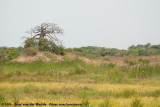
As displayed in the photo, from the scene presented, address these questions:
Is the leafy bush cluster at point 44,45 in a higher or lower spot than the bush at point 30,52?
higher

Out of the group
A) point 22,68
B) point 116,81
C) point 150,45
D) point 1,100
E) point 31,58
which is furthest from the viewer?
point 150,45

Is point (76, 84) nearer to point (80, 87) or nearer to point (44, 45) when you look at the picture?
point (80, 87)

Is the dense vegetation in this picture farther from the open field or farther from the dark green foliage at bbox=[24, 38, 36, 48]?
the dark green foliage at bbox=[24, 38, 36, 48]

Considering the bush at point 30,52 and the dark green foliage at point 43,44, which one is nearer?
the bush at point 30,52

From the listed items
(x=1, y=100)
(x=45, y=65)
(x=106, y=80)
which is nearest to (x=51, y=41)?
(x=45, y=65)

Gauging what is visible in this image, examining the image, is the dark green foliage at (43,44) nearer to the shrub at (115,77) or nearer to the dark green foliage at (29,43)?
the dark green foliage at (29,43)

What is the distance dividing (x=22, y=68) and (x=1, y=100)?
12556mm

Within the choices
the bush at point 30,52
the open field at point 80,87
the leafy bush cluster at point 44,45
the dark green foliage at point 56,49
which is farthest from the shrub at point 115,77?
the leafy bush cluster at point 44,45

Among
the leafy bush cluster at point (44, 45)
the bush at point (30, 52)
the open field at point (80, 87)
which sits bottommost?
the open field at point (80, 87)

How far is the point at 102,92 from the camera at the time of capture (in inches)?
396

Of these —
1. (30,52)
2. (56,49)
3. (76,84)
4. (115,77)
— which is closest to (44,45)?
(56,49)

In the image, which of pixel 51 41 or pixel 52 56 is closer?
pixel 52 56

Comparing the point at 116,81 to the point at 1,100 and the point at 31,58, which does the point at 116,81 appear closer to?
the point at 1,100

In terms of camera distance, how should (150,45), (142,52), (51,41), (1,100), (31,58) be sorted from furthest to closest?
(150,45)
(142,52)
(51,41)
(31,58)
(1,100)
